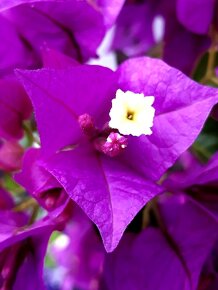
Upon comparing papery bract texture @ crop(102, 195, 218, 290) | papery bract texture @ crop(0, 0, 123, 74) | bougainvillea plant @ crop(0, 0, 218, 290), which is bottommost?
papery bract texture @ crop(102, 195, 218, 290)

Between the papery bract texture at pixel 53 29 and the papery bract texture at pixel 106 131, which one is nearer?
the papery bract texture at pixel 106 131

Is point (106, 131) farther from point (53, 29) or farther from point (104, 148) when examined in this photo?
point (53, 29)

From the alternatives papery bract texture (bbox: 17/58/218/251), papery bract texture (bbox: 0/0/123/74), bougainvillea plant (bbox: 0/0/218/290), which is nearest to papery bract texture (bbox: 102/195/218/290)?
bougainvillea plant (bbox: 0/0/218/290)

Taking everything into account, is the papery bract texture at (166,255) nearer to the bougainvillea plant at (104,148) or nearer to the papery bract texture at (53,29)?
the bougainvillea plant at (104,148)

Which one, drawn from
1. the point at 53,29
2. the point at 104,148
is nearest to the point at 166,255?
the point at 104,148

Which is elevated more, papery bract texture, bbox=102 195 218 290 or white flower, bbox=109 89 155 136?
white flower, bbox=109 89 155 136

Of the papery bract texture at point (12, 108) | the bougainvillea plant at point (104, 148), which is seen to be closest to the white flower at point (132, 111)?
the bougainvillea plant at point (104, 148)

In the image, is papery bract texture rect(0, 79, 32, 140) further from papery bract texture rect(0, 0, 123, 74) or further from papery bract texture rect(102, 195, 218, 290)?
papery bract texture rect(102, 195, 218, 290)

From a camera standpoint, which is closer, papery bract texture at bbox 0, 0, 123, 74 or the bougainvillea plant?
the bougainvillea plant
